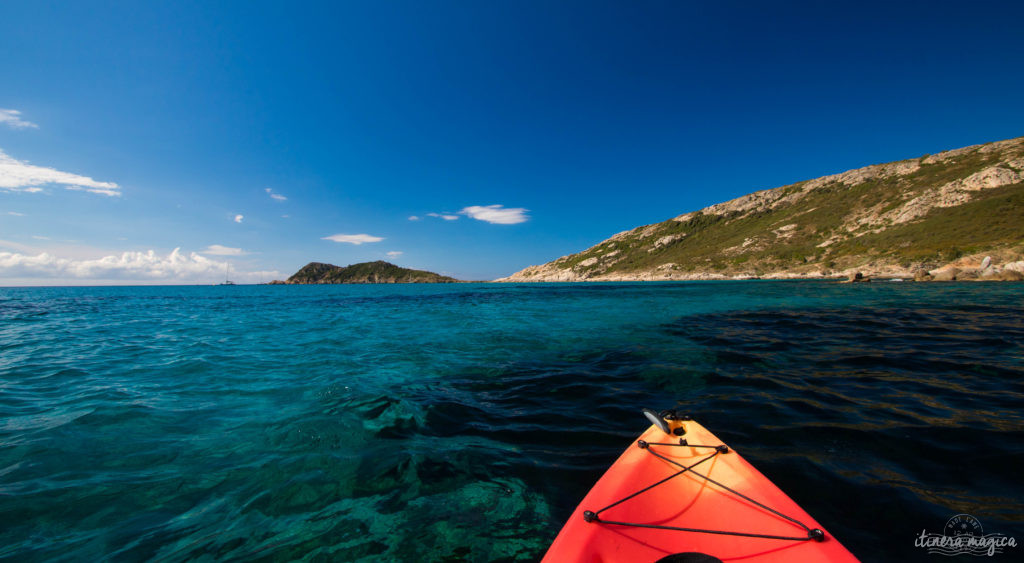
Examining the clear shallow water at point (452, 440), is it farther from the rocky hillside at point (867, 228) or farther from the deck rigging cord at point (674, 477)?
the rocky hillside at point (867, 228)

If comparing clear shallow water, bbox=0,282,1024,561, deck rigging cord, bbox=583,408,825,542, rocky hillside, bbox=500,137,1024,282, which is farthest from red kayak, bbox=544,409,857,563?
→ rocky hillside, bbox=500,137,1024,282

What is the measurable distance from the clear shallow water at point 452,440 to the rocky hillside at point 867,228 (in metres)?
66.5

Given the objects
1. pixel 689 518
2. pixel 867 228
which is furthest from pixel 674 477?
pixel 867 228

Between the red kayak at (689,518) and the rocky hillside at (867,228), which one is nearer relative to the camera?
the red kayak at (689,518)

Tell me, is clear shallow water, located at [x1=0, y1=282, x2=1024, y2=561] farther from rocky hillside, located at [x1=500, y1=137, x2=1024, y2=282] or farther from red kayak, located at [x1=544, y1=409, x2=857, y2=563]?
rocky hillside, located at [x1=500, y1=137, x2=1024, y2=282]

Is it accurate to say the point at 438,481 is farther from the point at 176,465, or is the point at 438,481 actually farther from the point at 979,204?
the point at 979,204

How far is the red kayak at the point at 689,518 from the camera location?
2.85 m

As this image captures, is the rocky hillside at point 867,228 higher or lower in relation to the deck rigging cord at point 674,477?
higher

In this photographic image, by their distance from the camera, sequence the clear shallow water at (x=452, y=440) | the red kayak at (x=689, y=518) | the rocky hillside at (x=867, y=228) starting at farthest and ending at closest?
the rocky hillside at (x=867, y=228), the clear shallow water at (x=452, y=440), the red kayak at (x=689, y=518)

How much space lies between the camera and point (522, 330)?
18.0 m

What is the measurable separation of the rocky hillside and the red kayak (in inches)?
2870

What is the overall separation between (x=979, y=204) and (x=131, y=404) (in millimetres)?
136947

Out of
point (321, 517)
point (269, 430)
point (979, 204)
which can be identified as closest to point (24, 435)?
point (269, 430)

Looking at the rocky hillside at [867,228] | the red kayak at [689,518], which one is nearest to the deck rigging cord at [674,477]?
the red kayak at [689,518]
